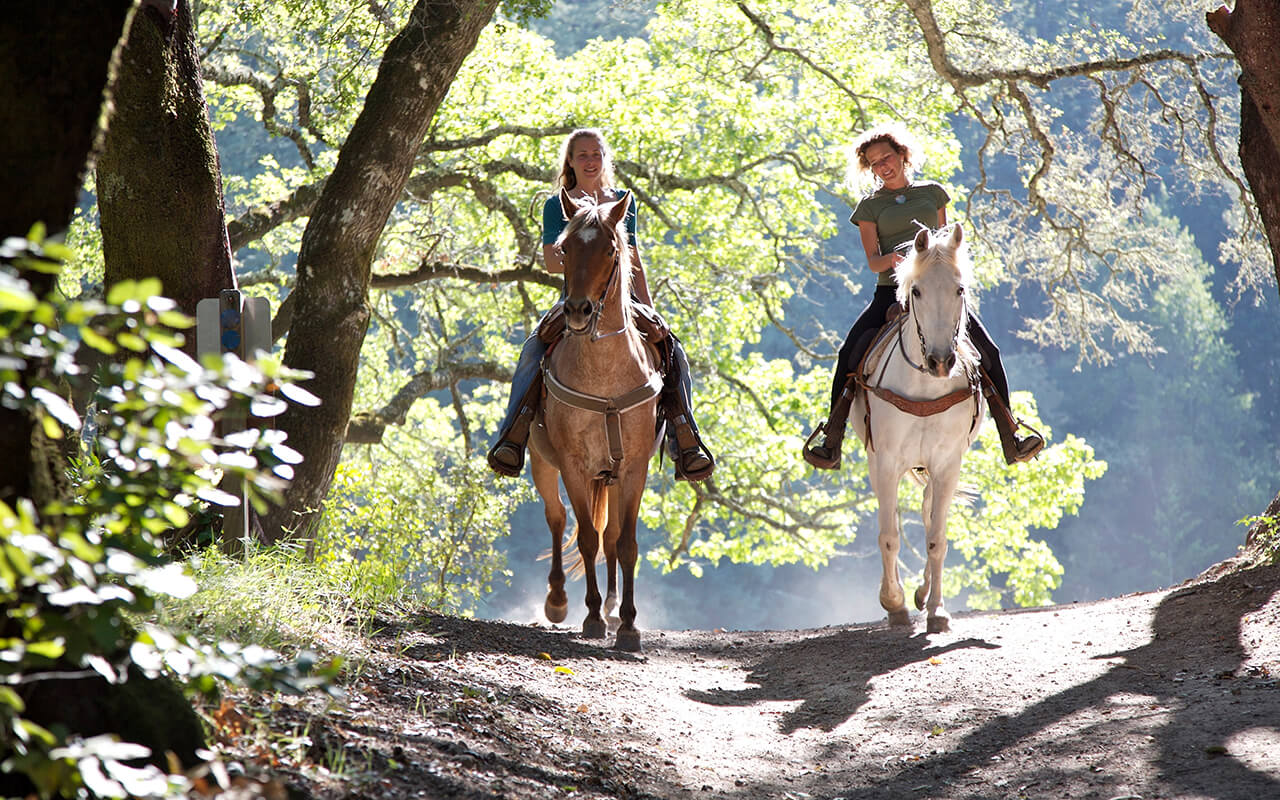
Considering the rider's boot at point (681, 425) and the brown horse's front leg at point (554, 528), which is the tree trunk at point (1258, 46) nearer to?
the rider's boot at point (681, 425)

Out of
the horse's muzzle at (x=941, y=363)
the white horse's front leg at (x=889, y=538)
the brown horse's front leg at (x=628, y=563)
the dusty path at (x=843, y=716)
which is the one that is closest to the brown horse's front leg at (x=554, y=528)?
the dusty path at (x=843, y=716)

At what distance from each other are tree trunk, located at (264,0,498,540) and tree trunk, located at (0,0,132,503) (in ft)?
15.0

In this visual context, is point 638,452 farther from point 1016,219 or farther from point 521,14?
point 1016,219

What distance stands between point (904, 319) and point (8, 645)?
5.71 metres

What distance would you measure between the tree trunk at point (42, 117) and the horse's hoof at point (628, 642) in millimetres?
4617

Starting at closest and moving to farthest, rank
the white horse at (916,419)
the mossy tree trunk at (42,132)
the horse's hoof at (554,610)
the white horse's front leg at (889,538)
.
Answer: the mossy tree trunk at (42,132) → the white horse at (916,419) → the white horse's front leg at (889,538) → the horse's hoof at (554,610)

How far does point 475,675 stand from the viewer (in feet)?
15.8

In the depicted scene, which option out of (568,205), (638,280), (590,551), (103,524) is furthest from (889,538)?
(103,524)

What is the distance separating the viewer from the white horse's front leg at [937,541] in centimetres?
703

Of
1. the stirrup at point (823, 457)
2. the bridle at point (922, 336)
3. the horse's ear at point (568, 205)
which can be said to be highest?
the horse's ear at point (568, 205)

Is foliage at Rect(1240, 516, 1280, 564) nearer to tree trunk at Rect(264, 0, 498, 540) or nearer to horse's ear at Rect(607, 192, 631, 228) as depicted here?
horse's ear at Rect(607, 192, 631, 228)

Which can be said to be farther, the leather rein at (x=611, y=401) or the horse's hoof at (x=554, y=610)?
the horse's hoof at (x=554, y=610)

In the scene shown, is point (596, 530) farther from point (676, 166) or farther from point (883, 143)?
point (676, 166)

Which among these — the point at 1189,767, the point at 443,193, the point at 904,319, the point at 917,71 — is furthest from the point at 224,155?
the point at 1189,767
